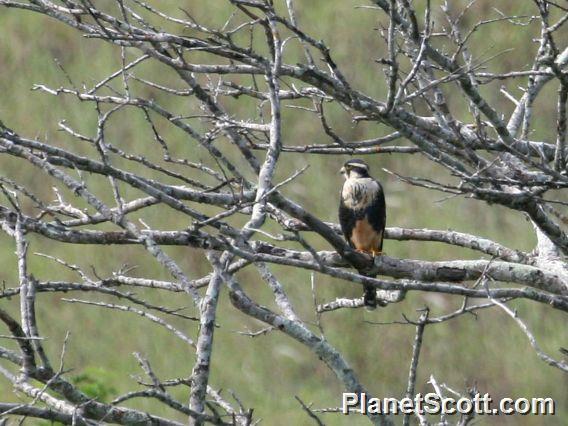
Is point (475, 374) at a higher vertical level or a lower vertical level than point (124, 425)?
higher

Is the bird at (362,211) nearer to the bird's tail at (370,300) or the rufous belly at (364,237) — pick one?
the rufous belly at (364,237)

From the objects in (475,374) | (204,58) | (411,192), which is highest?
(204,58)

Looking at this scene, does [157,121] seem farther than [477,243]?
Yes

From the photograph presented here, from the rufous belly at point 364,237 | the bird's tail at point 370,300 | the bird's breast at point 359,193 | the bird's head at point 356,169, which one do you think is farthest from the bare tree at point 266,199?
the bird's head at point 356,169

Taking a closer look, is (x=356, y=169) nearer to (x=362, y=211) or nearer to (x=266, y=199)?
(x=362, y=211)

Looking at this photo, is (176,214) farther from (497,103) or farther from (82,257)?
(497,103)

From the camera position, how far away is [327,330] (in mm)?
8102

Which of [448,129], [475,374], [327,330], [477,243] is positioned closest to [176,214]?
[327,330]

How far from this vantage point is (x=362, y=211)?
582cm

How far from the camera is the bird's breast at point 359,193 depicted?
588 centimetres

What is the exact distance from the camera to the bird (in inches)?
226

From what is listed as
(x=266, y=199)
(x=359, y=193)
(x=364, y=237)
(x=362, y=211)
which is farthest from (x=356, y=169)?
(x=266, y=199)

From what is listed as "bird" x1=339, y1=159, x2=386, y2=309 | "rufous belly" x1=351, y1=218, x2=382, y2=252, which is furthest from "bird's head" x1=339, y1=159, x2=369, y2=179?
"rufous belly" x1=351, y1=218, x2=382, y2=252

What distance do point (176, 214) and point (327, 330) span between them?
1.47m
